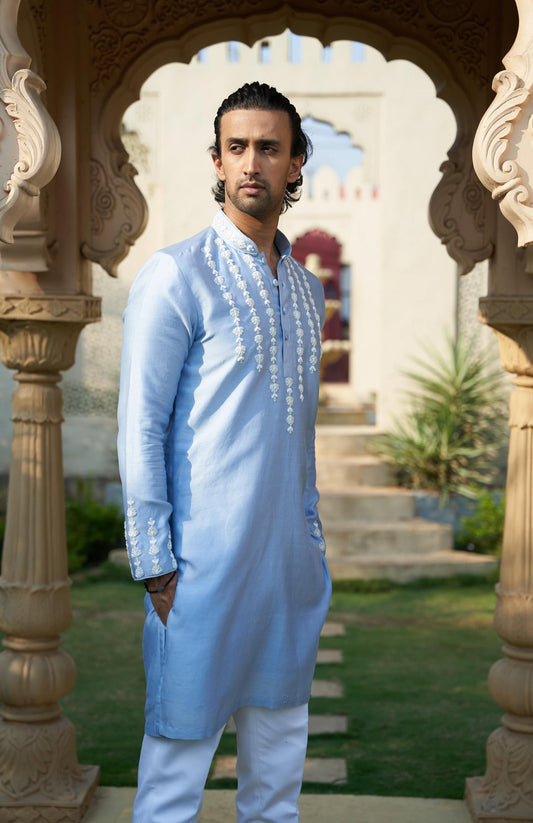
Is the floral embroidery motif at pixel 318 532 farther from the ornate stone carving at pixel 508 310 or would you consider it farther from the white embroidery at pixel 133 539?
the ornate stone carving at pixel 508 310

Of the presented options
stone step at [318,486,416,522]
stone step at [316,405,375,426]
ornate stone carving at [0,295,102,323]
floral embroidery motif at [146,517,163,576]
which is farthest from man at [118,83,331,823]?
stone step at [316,405,375,426]

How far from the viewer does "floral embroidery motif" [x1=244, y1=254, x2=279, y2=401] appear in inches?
83.8

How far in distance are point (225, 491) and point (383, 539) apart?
545 cm

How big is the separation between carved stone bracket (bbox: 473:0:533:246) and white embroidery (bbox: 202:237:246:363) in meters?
0.55

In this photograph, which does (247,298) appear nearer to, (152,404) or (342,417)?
(152,404)

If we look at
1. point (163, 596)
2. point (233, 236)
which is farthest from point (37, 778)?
point (233, 236)

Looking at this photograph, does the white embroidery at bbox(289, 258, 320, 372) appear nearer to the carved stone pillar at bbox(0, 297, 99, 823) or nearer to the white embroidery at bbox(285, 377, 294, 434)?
the white embroidery at bbox(285, 377, 294, 434)

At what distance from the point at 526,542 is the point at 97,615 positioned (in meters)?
3.85

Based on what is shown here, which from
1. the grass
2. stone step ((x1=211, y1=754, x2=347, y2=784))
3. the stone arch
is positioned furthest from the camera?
the grass

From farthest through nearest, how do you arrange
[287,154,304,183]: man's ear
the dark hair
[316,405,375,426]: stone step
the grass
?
[316,405,375,426]: stone step
the grass
[287,154,304,183]: man's ear
the dark hair

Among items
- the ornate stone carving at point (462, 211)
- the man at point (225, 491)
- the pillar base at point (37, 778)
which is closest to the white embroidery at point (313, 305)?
the man at point (225, 491)

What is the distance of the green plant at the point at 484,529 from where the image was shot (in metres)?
7.55

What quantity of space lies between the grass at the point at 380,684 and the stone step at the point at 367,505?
0.74 meters

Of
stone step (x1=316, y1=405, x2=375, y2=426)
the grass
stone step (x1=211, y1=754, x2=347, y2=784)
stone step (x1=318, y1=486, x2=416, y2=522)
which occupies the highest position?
stone step (x1=316, y1=405, x2=375, y2=426)
